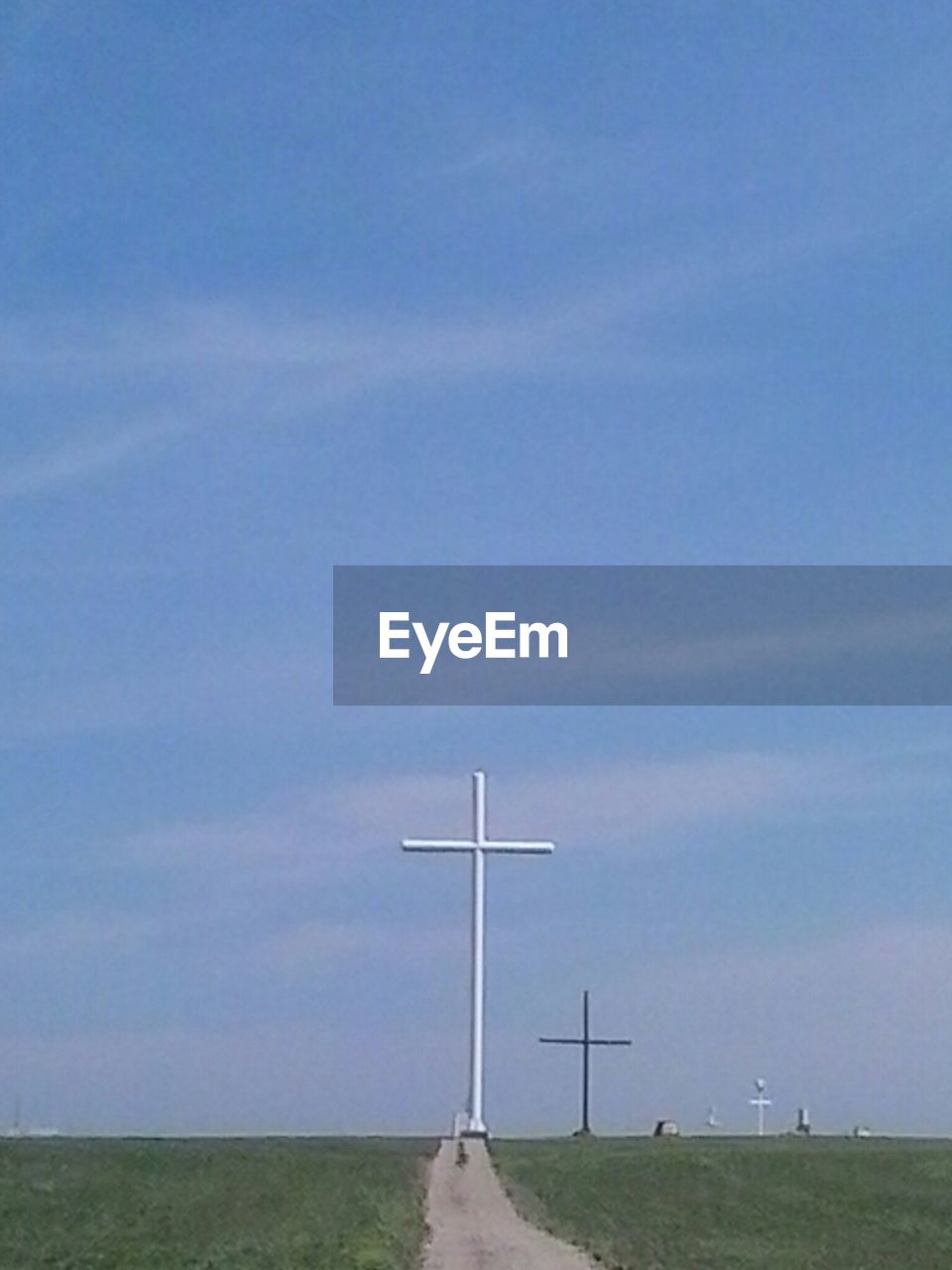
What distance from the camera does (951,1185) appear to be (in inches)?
2280

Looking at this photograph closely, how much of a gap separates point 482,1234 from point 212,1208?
9.19 m

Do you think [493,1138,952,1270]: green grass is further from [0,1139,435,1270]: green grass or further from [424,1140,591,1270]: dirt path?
[0,1139,435,1270]: green grass

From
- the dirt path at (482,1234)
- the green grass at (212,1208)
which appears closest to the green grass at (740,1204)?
the dirt path at (482,1234)

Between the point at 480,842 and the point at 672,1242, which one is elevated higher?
the point at 480,842

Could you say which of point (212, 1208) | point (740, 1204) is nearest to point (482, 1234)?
point (212, 1208)

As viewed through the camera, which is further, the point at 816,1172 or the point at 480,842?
the point at 480,842

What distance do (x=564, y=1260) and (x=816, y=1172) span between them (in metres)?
30.0

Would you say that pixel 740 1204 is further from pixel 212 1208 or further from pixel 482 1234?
pixel 482 1234

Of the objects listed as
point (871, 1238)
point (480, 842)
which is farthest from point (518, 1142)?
point (871, 1238)

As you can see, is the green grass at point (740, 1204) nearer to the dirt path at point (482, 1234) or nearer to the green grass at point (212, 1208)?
the dirt path at point (482, 1234)

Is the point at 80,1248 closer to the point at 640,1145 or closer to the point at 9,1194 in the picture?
the point at 9,1194

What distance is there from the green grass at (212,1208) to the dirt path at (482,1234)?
1.51ft

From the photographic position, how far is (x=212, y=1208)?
140 ft

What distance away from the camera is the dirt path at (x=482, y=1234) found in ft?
98.8
